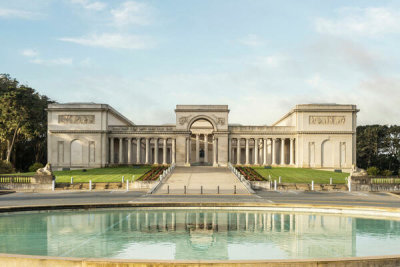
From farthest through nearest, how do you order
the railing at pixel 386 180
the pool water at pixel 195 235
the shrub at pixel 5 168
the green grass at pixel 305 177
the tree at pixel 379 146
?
the tree at pixel 379 146
the shrub at pixel 5 168
the green grass at pixel 305 177
the railing at pixel 386 180
the pool water at pixel 195 235

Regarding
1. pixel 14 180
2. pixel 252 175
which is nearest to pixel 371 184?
pixel 252 175

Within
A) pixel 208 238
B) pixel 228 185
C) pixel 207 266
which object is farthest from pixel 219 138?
pixel 207 266

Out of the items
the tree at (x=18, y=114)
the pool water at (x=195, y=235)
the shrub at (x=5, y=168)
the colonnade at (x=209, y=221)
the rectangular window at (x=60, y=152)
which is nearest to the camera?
the pool water at (x=195, y=235)

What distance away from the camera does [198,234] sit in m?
18.8

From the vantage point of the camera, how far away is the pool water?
50.2ft

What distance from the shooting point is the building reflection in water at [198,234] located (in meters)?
15.3

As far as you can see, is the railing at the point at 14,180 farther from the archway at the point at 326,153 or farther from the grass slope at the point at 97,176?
the archway at the point at 326,153

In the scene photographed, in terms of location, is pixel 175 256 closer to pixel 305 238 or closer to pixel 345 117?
pixel 305 238

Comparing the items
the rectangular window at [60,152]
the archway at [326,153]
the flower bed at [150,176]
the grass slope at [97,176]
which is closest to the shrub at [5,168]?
the grass slope at [97,176]

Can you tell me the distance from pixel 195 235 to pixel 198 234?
285 millimetres

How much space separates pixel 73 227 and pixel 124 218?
352 cm

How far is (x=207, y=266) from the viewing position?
11.0 m

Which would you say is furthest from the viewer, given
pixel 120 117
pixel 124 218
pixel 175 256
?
pixel 120 117

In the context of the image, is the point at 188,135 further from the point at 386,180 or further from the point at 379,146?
the point at 379,146
